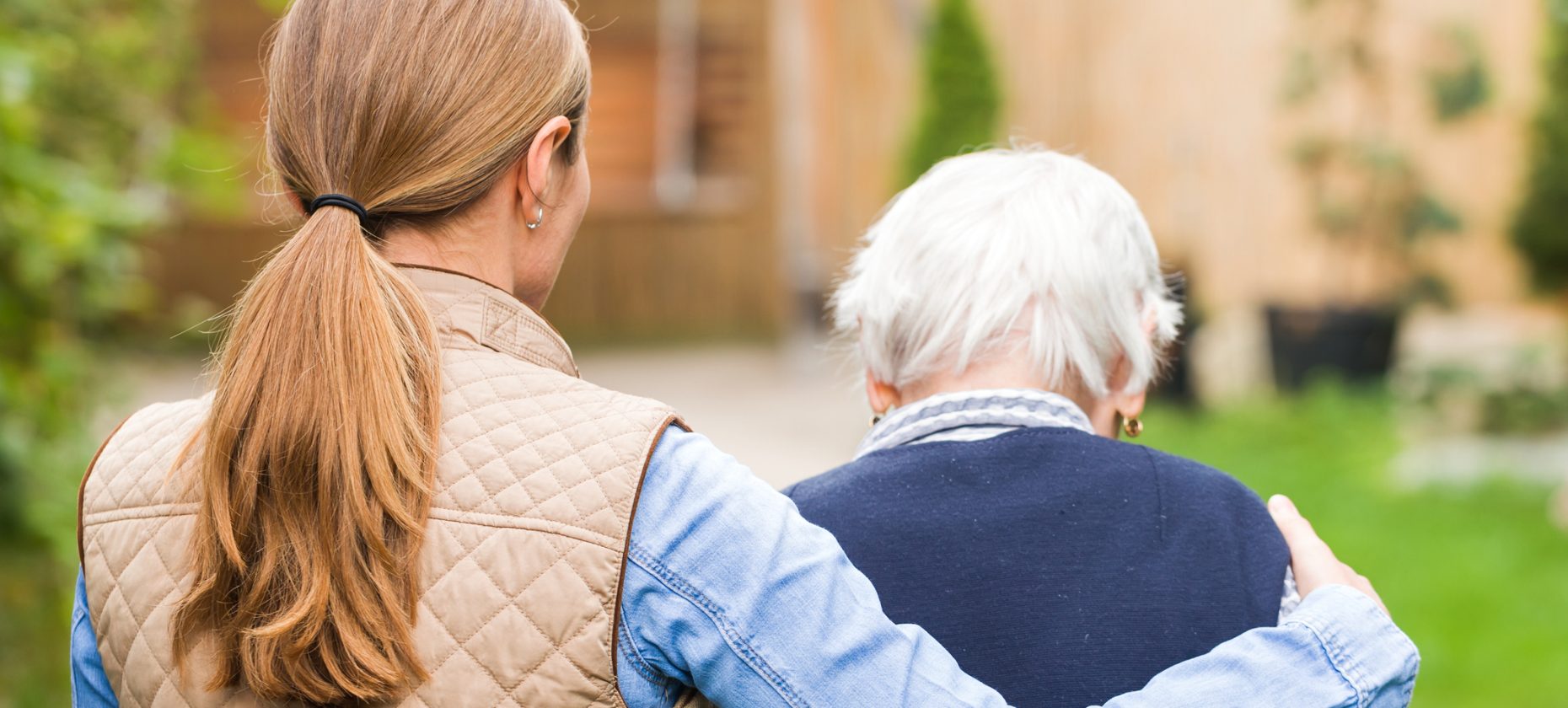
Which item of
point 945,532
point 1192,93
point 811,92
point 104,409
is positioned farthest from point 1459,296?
point 945,532

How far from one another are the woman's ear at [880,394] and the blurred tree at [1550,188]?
33.7 ft

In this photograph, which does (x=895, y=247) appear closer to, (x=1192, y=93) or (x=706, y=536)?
(x=706, y=536)

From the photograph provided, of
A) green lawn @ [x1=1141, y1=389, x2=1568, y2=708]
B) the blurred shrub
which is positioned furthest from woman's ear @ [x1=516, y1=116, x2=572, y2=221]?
green lawn @ [x1=1141, y1=389, x2=1568, y2=708]

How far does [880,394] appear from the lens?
1745 mm

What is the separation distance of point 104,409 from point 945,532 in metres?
3.11

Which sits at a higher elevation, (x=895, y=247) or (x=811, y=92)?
(x=895, y=247)

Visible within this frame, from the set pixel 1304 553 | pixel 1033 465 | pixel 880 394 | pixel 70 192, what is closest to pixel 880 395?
pixel 880 394

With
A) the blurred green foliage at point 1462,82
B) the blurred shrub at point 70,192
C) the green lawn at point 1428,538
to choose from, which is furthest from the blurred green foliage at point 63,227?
the blurred green foliage at point 1462,82

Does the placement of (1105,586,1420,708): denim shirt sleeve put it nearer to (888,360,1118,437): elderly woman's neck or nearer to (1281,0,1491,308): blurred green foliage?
(888,360,1118,437): elderly woman's neck

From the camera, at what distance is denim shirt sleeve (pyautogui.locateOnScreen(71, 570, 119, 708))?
1373 millimetres

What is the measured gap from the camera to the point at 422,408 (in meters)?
1.22

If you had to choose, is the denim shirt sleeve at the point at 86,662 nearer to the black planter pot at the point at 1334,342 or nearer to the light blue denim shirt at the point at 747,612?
the light blue denim shirt at the point at 747,612

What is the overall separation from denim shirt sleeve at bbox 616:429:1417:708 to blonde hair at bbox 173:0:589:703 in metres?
0.19

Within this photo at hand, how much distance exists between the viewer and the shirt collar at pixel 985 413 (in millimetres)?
1570
